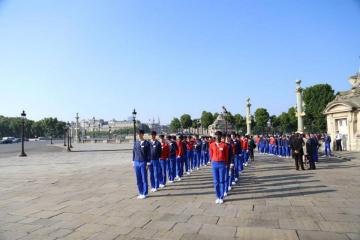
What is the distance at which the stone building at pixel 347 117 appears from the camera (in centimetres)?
2481

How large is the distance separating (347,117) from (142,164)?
21.8m

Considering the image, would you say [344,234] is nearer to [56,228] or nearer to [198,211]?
[198,211]

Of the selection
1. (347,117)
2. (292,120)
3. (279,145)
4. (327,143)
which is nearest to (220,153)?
(327,143)

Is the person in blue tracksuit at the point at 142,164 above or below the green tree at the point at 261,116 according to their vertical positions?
below

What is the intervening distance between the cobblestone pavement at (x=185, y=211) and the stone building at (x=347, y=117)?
47.0 feet

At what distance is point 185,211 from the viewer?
7.70 m

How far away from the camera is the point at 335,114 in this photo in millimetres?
27266

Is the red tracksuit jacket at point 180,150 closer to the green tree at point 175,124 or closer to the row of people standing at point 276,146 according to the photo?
the row of people standing at point 276,146

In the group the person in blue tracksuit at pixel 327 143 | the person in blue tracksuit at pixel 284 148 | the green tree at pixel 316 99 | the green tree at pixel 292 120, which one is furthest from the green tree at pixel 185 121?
the person in blue tracksuit at pixel 327 143

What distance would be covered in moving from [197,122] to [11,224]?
318 ft

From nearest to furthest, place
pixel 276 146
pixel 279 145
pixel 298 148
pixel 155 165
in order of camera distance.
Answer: pixel 155 165
pixel 298 148
pixel 279 145
pixel 276 146

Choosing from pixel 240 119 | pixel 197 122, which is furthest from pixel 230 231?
pixel 197 122

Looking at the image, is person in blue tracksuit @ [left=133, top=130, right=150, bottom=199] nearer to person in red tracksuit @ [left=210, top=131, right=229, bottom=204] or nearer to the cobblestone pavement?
the cobblestone pavement

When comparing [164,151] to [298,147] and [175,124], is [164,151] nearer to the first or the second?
[298,147]
